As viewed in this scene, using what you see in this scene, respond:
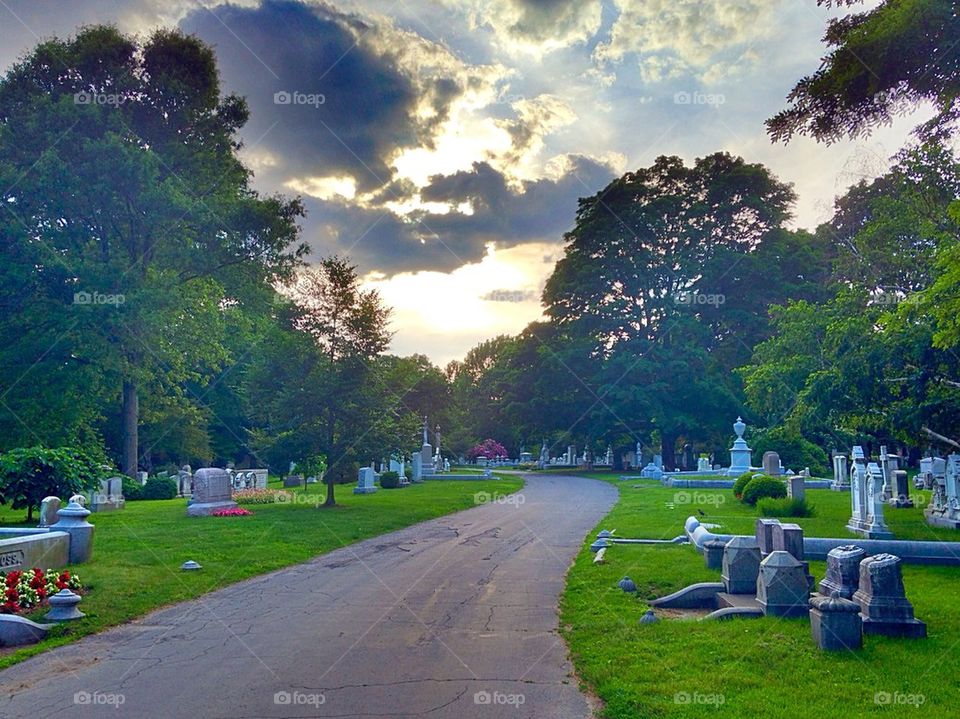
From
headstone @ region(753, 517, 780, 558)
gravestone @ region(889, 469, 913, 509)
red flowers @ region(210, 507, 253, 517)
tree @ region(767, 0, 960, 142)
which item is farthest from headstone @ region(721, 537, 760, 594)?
red flowers @ region(210, 507, 253, 517)

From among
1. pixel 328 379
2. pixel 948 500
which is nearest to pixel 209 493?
pixel 328 379

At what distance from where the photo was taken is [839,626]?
7.43m

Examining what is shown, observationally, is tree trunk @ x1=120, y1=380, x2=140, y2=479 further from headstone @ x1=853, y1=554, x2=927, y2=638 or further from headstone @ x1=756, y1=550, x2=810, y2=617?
headstone @ x1=853, y1=554, x2=927, y2=638

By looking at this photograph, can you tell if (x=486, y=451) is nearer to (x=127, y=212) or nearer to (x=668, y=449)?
(x=668, y=449)

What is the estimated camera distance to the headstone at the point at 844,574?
26.8 feet

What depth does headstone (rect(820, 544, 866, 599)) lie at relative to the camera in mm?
8172

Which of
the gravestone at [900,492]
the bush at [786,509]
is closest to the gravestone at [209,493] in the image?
the bush at [786,509]

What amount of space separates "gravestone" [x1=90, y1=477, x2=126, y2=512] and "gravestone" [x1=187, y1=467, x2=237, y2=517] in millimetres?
5280

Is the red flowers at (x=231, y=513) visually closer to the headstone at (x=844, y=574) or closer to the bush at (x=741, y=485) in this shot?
the bush at (x=741, y=485)

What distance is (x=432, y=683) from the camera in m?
6.83

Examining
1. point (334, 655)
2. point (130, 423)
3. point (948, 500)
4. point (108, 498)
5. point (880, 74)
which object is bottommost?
point (108, 498)

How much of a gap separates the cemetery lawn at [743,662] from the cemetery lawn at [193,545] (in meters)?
6.28

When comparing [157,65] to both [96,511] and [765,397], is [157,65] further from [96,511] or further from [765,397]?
[765,397]

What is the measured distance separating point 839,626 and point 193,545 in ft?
44.3
